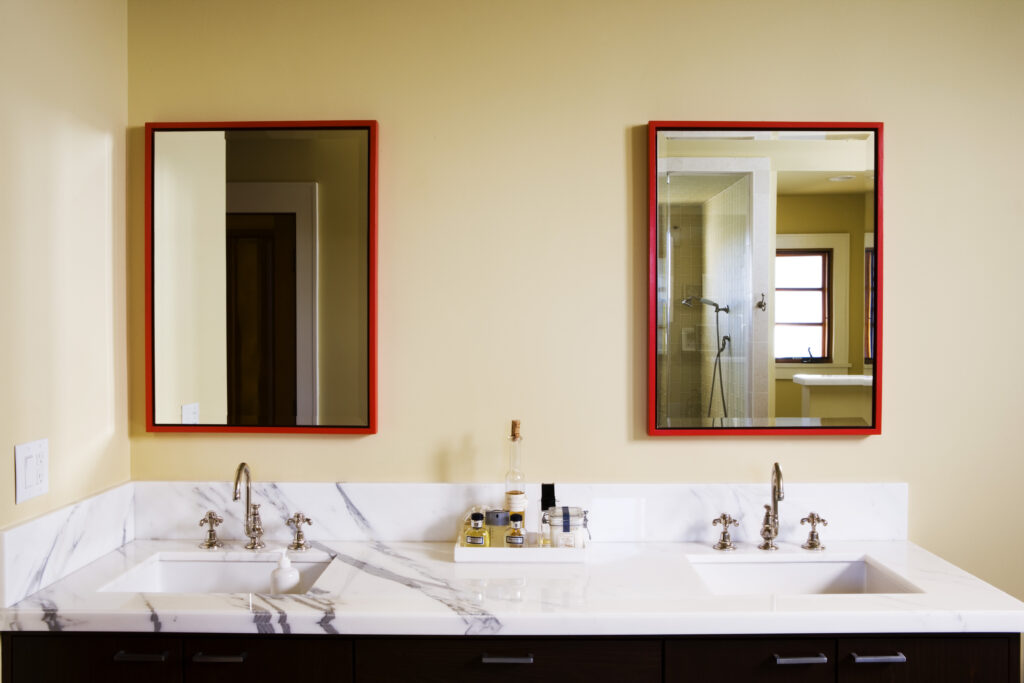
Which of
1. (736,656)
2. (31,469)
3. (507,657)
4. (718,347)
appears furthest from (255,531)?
(718,347)

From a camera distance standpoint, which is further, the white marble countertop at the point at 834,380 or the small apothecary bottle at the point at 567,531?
the white marble countertop at the point at 834,380

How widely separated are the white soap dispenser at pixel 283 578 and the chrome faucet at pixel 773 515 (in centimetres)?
125

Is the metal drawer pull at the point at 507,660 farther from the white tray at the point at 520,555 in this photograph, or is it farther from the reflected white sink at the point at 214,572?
the reflected white sink at the point at 214,572

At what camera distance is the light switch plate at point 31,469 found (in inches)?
66.4

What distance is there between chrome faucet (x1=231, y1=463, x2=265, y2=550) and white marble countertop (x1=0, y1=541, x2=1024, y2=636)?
351mm

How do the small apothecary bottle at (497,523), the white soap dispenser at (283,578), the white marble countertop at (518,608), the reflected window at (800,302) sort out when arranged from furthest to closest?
the reflected window at (800,302) → the small apothecary bottle at (497,523) → the white soap dispenser at (283,578) → the white marble countertop at (518,608)

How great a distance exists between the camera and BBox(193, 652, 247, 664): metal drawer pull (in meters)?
1.63

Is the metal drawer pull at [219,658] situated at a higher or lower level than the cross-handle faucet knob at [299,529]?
lower

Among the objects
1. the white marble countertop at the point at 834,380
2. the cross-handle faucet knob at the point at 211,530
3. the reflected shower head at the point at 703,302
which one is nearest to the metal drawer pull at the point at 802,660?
the white marble countertop at the point at 834,380

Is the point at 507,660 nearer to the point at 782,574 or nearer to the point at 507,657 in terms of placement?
the point at 507,657

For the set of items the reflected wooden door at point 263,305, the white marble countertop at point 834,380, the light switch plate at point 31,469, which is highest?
the reflected wooden door at point 263,305

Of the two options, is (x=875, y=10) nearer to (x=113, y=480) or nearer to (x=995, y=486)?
(x=995, y=486)

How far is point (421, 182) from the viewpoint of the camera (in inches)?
84.8

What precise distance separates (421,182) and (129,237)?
856 mm
